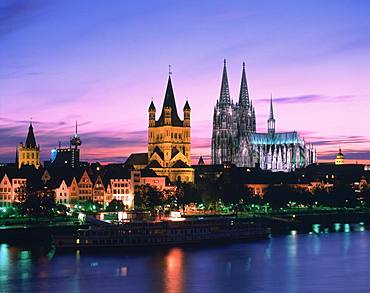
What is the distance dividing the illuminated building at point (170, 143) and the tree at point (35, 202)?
39041 millimetres

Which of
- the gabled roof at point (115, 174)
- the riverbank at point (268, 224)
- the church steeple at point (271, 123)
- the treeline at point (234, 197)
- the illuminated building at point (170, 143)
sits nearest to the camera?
the riverbank at point (268, 224)

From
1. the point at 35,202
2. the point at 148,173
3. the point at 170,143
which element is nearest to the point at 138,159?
the point at 170,143

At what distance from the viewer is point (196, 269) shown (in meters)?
58.9

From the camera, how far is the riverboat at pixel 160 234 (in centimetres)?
7069

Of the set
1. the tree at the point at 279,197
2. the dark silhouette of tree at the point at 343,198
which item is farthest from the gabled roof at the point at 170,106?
the dark silhouette of tree at the point at 343,198

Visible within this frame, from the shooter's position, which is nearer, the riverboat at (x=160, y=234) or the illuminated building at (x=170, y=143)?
the riverboat at (x=160, y=234)

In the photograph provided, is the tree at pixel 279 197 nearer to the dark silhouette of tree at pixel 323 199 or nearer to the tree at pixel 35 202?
the dark silhouette of tree at pixel 323 199

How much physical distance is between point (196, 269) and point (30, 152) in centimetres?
7838

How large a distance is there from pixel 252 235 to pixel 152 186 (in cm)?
3639

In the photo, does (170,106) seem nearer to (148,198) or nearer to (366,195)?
(148,198)

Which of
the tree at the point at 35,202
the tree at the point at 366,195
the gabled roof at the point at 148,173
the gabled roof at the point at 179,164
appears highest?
the gabled roof at the point at 179,164

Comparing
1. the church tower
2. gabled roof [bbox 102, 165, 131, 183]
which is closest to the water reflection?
gabled roof [bbox 102, 165, 131, 183]

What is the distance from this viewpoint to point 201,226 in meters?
78.5

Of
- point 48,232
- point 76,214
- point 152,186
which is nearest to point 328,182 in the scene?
point 152,186
